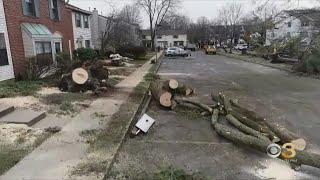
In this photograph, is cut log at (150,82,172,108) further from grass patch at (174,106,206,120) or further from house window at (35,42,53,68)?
house window at (35,42,53,68)

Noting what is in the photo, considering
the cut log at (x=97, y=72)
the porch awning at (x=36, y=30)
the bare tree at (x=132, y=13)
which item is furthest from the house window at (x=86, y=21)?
the bare tree at (x=132, y=13)

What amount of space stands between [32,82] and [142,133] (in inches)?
300

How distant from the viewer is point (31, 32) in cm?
1544

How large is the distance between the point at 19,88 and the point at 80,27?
643 inches

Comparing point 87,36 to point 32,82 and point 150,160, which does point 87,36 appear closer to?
point 32,82

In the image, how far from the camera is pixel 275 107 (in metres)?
10.6

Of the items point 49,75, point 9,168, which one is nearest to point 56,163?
point 9,168

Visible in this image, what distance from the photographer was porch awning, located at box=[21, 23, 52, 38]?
50.2 ft

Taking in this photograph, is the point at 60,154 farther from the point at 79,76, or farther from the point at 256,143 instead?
the point at 79,76

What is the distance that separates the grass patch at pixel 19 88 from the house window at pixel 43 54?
1304 millimetres

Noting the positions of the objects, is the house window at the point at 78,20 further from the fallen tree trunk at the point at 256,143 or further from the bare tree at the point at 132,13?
the bare tree at the point at 132,13

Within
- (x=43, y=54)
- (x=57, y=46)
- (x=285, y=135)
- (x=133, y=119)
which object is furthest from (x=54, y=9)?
(x=285, y=135)

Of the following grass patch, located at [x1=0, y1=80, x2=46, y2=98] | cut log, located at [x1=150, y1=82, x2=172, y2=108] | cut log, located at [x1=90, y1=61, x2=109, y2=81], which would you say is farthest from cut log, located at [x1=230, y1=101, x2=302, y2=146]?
grass patch, located at [x1=0, y1=80, x2=46, y2=98]

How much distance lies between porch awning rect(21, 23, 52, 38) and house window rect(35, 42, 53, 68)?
1.68 ft
